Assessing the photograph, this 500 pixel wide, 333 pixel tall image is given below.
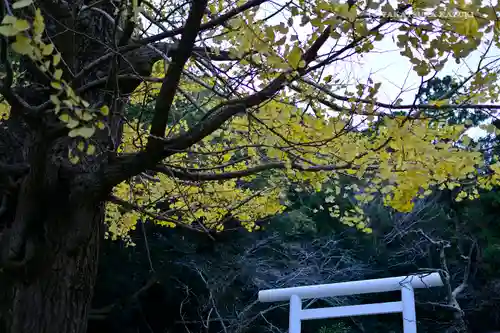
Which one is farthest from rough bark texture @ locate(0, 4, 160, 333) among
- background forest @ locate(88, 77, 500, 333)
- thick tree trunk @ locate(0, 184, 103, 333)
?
background forest @ locate(88, 77, 500, 333)

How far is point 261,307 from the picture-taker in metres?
7.14

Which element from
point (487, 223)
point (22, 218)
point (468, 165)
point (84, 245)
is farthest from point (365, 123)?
point (487, 223)

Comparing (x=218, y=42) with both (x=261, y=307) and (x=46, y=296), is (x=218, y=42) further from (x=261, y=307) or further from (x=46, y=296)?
(x=261, y=307)

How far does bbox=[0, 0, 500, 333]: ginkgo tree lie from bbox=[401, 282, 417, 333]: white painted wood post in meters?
1.94

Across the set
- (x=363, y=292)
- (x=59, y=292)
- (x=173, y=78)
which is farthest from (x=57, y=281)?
(x=363, y=292)

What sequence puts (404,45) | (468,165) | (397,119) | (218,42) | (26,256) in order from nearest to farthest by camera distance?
(404,45)
(397,119)
(468,165)
(218,42)
(26,256)

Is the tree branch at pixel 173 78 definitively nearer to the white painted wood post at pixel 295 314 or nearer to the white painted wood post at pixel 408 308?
the white painted wood post at pixel 408 308

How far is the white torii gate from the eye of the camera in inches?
176

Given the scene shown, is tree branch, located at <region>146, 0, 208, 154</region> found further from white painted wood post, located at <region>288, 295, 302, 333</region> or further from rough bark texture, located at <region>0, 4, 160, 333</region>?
white painted wood post, located at <region>288, 295, 302, 333</region>

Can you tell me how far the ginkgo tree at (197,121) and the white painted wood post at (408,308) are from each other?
1.94m

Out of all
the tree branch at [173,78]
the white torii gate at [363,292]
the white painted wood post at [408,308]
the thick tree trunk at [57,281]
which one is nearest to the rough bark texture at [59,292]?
the thick tree trunk at [57,281]

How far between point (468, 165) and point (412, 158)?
0.18m

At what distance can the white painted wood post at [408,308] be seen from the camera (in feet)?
14.7

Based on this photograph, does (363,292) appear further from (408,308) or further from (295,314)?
(295,314)
